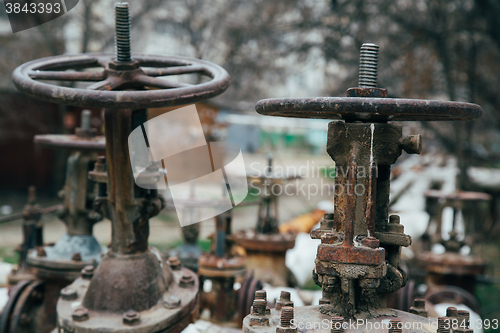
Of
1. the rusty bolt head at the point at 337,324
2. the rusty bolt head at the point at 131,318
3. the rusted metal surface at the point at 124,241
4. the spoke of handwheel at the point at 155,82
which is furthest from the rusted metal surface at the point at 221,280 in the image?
the rusty bolt head at the point at 337,324

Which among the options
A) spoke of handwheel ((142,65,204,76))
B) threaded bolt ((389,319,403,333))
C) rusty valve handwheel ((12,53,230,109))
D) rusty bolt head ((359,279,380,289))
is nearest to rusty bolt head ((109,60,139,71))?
rusty valve handwheel ((12,53,230,109))

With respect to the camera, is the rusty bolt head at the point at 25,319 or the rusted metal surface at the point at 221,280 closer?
the rusty bolt head at the point at 25,319

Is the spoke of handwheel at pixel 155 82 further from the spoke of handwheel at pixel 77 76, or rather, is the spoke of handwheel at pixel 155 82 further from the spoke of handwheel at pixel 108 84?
the spoke of handwheel at pixel 77 76

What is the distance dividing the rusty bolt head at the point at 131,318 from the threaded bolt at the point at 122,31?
1068 millimetres

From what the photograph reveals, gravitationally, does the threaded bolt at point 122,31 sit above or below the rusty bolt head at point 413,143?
above

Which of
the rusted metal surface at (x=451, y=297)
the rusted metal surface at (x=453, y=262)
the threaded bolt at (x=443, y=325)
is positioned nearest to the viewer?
the threaded bolt at (x=443, y=325)

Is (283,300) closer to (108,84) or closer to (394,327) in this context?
(394,327)

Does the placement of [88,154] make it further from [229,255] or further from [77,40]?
[77,40]

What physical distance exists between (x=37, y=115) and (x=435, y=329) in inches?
344

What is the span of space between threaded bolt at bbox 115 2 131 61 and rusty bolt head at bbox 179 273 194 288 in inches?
41.1

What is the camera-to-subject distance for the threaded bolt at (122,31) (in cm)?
194

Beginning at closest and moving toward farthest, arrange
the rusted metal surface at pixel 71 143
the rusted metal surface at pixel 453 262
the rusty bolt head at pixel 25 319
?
the rusty bolt head at pixel 25 319
the rusted metal surface at pixel 71 143
the rusted metal surface at pixel 453 262

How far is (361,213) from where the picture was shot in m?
1.44

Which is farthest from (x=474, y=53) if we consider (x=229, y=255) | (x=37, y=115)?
(x=37, y=115)
